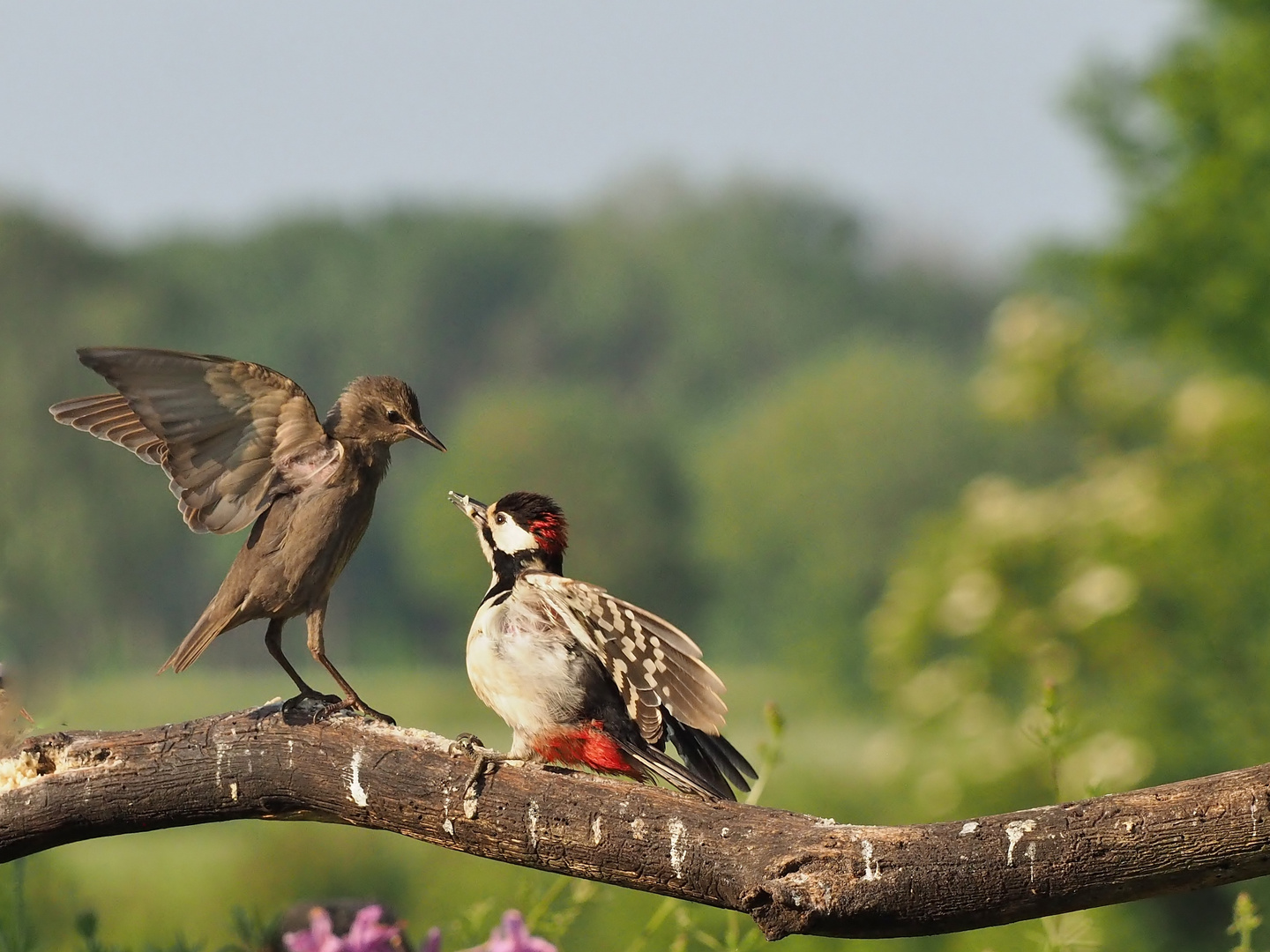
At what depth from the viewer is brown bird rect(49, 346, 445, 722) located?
358 cm

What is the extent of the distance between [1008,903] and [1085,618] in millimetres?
11628

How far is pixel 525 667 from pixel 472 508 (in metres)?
0.54

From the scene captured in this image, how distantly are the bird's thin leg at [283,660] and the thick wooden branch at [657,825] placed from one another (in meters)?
0.10

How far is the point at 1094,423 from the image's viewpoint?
15945 millimetres

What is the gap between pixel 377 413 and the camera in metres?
3.79

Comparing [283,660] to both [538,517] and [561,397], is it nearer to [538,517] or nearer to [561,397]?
[538,517]

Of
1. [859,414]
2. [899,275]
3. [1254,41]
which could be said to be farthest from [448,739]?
[899,275]

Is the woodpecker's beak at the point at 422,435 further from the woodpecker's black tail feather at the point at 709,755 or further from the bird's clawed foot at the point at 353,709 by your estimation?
the woodpecker's black tail feather at the point at 709,755

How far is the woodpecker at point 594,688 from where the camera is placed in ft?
11.0

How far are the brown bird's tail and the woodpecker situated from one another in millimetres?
555

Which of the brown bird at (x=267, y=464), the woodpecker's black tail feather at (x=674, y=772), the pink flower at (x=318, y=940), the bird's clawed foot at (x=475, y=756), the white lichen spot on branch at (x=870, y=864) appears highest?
the brown bird at (x=267, y=464)

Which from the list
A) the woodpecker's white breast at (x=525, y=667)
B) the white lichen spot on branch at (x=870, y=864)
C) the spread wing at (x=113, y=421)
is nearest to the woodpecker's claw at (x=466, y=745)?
the woodpecker's white breast at (x=525, y=667)

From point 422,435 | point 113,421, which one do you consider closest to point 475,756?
point 422,435

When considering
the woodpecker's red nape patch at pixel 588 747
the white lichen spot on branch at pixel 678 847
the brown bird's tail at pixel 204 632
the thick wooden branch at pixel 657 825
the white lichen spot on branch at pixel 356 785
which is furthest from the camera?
the brown bird's tail at pixel 204 632
